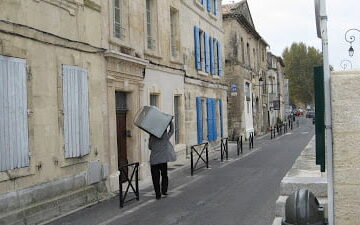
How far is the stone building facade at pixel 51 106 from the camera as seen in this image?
6.37 meters

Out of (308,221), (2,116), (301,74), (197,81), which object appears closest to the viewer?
(308,221)

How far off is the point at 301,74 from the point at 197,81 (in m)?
60.7

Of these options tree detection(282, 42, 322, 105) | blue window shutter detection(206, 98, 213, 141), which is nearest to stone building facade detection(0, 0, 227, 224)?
blue window shutter detection(206, 98, 213, 141)

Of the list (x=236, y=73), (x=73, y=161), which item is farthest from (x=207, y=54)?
(x=73, y=161)

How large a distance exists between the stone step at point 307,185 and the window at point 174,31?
32.9 ft

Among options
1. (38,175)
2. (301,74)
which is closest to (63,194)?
(38,175)

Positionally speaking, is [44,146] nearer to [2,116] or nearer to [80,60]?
[2,116]

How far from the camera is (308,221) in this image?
2988 mm

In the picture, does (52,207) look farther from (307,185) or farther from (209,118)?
(209,118)

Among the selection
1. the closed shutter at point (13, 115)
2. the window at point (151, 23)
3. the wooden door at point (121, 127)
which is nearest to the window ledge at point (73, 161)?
the closed shutter at point (13, 115)

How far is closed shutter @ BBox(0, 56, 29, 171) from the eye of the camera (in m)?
6.23

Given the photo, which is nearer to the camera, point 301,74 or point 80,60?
point 80,60

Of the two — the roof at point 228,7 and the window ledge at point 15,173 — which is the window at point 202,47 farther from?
the window ledge at point 15,173

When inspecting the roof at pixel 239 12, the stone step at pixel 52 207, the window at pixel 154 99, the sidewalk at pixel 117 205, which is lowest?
the sidewalk at pixel 117 205
